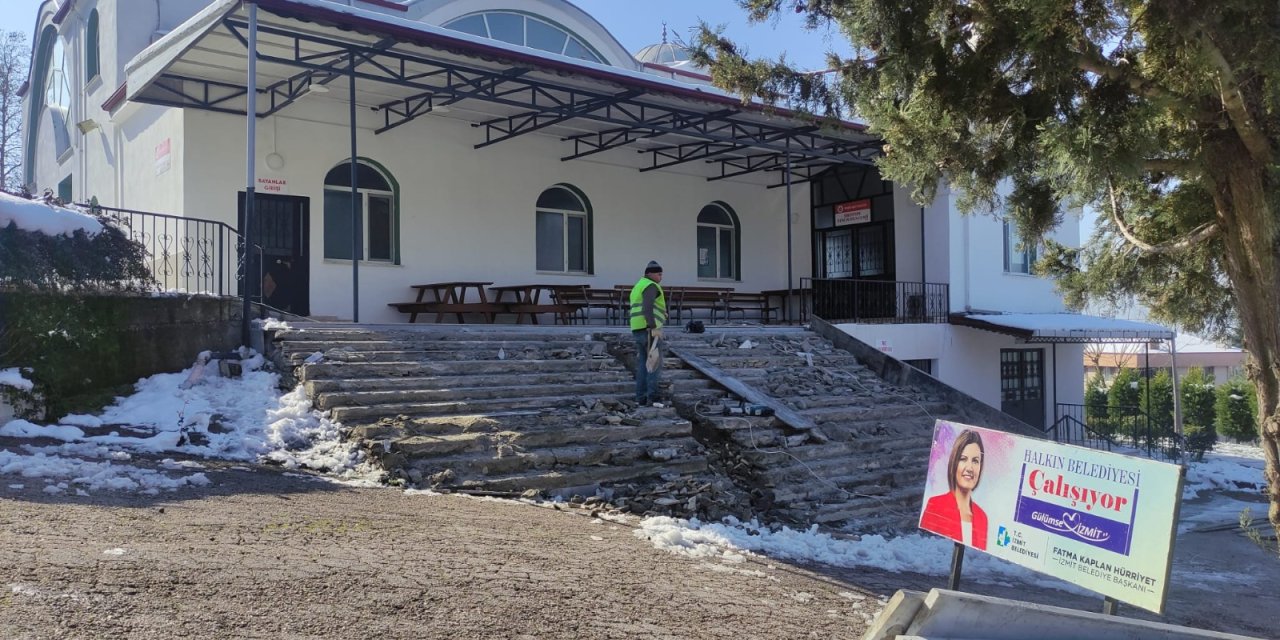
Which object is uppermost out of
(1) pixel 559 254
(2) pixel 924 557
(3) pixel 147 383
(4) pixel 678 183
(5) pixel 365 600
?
(4) pixel 678 183

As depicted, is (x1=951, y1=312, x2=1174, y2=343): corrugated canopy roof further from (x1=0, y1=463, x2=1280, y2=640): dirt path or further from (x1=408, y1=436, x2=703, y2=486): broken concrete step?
(x1=0, y1=463, x2=1280, y2=640): dirt path

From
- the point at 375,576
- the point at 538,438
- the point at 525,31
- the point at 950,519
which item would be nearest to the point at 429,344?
the point at 538,438

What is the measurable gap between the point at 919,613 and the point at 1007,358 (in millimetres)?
18850

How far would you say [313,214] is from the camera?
49.7ft

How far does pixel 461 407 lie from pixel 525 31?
11.9 m

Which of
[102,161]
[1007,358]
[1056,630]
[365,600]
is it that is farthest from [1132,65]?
[102,161]

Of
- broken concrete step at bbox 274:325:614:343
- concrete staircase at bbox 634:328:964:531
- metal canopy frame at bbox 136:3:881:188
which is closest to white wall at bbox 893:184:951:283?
metal canopy frame at bbox 136:3:881:188

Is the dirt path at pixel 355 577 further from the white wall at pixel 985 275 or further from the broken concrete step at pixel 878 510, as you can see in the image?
the white wall at pixel 985 275

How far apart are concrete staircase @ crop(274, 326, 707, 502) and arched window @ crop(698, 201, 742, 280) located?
874cm

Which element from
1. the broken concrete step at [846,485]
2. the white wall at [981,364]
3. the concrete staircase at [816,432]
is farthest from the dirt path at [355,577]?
the white wall at [981,364]

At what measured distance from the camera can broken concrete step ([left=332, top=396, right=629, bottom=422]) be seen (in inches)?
368

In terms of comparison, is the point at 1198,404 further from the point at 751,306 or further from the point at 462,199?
the point at 462,199

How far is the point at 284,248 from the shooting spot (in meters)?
15.0

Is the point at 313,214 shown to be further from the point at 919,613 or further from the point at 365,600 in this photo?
the point at 919,613
